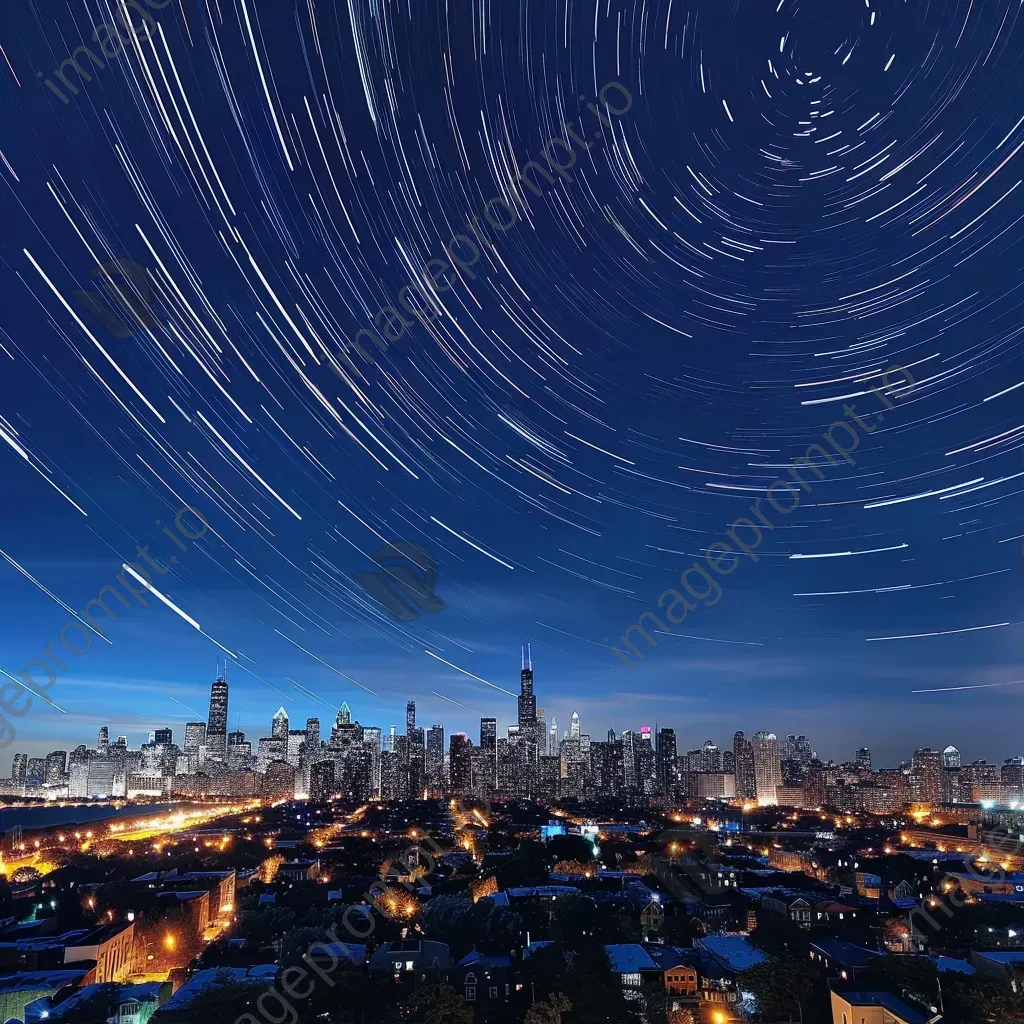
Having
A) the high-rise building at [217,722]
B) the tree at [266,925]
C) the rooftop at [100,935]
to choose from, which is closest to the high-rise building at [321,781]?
the high-rise building at [217,722]

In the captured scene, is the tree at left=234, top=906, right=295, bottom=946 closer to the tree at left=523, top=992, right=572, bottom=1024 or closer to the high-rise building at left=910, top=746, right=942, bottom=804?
the tree at left=523, top=992, right=572, bottom=1024

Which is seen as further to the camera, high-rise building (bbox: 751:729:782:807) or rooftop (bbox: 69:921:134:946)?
high-rise building (bbox: 751:729:782:807)

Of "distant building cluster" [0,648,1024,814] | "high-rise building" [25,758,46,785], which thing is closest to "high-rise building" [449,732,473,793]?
"distant building cluster" [0,648,1024,814]

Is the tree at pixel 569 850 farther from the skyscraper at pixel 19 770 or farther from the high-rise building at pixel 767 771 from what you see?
the skyscraper at pixel 19 770

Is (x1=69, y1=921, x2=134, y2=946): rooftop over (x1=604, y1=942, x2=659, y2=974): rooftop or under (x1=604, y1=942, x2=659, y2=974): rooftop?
over

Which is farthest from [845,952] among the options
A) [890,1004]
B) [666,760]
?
[666,760]

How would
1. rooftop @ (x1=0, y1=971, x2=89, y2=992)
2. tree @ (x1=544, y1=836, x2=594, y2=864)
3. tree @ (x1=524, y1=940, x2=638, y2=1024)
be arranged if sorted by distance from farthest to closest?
tree @ (x1=544, y1=836, x2=594, y2=864)
rooftop @ (x1=0, y1=971, x2=89, y2=992)
tree @ (x1=524, y1=940, x2=638, y2=1024)
